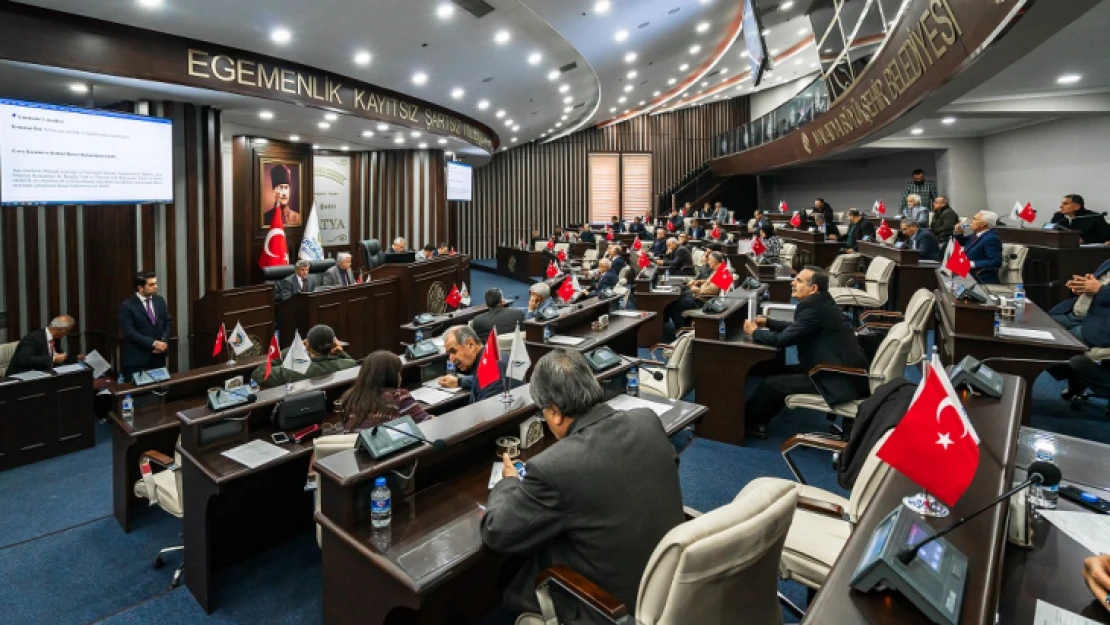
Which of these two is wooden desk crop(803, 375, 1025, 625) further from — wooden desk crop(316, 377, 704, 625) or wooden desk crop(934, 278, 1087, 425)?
wooden desk crop(934, 278, 1087, 425)

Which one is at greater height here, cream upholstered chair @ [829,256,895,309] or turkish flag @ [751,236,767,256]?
turkish flag @ [751,236,767,256]

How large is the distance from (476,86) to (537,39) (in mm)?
1716

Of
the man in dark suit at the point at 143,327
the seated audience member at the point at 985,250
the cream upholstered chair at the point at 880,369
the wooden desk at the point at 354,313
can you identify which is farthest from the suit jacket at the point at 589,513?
the seated audience member at the point at 985,250

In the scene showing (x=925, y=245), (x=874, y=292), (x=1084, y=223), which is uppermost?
(x=1084, y=223)

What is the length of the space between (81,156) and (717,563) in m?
6.19

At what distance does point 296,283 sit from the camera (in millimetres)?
7410

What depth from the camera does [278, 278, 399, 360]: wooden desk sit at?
7.20 m

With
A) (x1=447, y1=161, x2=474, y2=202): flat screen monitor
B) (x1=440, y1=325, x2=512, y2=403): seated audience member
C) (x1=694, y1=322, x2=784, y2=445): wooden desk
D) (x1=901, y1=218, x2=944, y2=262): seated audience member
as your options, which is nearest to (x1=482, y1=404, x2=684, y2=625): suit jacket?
(x1=440, y1=325, x2=512, y2=403): seated audience member

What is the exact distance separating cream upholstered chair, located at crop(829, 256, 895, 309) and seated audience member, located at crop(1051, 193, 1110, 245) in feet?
6.89

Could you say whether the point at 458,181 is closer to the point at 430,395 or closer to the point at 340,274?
the point at 340,274

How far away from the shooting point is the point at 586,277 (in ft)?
33.9

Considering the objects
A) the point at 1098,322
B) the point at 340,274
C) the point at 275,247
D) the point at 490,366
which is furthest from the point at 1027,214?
the point at 275,247

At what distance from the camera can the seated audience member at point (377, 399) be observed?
3.05 meters

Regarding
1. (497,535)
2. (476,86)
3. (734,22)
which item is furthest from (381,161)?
(497,535)
